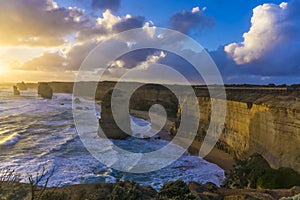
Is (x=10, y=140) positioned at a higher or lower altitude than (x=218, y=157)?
lower

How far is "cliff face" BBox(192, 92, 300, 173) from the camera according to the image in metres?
14.9

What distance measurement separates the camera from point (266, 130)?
18.3 meters

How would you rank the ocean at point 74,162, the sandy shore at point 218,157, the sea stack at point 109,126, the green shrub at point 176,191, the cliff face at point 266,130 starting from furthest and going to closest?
the sea stack at point 109,126, the sandy shore at point 218,157, the ocean at point 74,162, the cliff face at point 266,130, the green shrub at point 176,191

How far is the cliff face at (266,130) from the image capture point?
14.9 meters

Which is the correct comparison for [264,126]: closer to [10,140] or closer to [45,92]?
[10,140]

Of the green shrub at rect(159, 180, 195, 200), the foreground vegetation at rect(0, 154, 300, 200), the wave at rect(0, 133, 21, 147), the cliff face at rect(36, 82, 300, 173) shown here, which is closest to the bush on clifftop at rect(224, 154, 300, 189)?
the foreground vegetation at rect(0, 154, 300, 200)

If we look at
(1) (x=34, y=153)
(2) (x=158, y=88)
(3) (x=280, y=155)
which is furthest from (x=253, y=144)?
(2) (x=158, y=88)

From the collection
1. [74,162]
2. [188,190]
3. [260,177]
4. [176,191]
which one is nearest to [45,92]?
[74,162]

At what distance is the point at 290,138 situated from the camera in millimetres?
15117

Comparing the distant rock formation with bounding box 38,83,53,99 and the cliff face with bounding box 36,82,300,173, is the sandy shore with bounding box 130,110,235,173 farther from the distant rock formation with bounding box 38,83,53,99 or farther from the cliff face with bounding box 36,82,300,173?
the distant rock formation with bounding box 38,83,53,99

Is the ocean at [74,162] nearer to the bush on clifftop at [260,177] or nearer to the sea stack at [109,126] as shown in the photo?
the sea stack at [109,126]

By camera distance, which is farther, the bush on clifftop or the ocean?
the ocean

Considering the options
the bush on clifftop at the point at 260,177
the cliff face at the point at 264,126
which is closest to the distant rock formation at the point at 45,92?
the cliff face at the point at 264,126

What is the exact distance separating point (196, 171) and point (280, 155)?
20.5 feet
